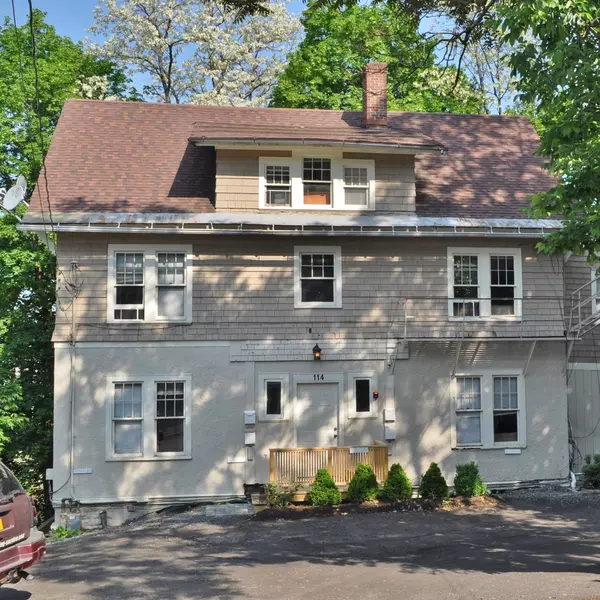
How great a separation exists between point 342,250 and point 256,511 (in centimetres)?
602

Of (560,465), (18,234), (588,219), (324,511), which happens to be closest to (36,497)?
(18,234)

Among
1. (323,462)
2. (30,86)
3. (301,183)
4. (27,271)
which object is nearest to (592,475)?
(323,462)

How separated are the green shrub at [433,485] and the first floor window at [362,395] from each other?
76.3 inches

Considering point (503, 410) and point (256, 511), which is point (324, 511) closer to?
point (256, 511)

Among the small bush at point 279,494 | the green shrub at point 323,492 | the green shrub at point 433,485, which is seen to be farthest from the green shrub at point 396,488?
the small bush at point 279,494

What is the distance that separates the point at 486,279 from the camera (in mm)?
18062

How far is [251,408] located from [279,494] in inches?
77.8

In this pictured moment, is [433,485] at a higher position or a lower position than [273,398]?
lower

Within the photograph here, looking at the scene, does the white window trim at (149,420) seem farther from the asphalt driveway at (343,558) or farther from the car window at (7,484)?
the car window at (7,484)

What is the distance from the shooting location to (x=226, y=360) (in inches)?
674

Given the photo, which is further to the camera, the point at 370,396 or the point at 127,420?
the point at 370,396

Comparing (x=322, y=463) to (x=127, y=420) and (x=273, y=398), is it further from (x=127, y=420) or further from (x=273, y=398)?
(x=127, y=420)

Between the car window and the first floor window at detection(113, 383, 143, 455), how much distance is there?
7718mm

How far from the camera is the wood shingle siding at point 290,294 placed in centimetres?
1691
